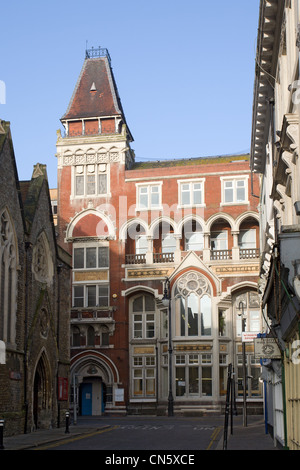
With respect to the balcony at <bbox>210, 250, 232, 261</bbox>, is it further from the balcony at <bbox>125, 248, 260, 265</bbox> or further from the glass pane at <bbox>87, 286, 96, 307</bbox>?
the glass pane at <bbox>87, 286, 96, 307</bbox>

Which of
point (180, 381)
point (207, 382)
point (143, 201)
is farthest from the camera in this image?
point (143, 201)

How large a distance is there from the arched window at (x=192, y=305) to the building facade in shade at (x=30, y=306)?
45.3ft

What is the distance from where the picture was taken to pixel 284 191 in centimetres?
1706

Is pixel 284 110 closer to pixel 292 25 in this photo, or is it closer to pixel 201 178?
pixel 292 25

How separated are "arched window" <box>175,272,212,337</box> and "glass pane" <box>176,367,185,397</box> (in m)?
2.42

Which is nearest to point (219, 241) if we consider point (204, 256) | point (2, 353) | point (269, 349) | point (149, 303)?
point (204, 256)

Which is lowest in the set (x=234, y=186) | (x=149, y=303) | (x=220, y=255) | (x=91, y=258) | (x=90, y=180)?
(x=149, y=303)

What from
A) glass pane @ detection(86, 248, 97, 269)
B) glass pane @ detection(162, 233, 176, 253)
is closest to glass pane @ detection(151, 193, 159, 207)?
glass pane @ detection(162, 233, 176, 253)

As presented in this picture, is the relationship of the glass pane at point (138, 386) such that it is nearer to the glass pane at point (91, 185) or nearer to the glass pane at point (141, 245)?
the glass pane at point (141, 245)

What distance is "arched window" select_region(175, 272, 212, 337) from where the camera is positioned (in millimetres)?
47625

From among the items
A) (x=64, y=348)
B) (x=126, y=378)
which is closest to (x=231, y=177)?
(x=126, y=378)

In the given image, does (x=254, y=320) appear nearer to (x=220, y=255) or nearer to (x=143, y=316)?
(x=220, y=255)

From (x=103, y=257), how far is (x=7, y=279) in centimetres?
2329

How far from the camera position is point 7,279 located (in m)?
27.0
